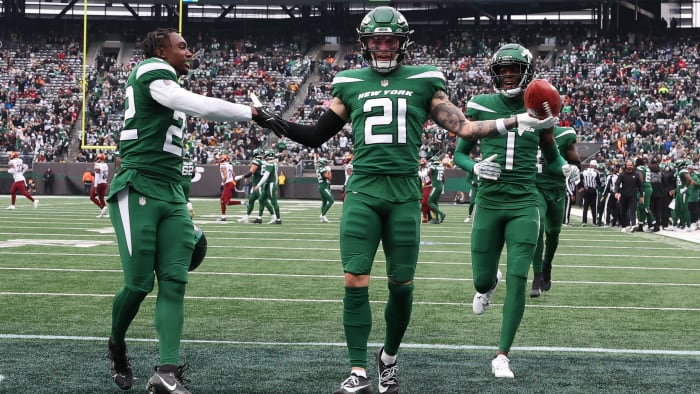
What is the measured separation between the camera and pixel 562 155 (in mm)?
8352

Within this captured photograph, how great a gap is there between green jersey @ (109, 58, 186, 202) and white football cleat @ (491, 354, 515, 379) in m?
1.91

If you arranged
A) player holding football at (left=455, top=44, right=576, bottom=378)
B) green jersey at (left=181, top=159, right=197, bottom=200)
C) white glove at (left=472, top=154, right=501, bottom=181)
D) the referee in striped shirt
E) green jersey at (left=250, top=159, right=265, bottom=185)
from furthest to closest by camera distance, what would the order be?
the referee in striped shirt, green jersey at (left=250, top=159, right=265, bottom=185), green jersey at (left=181, top=159, right=197, bottom=200), player holding football at (left=455, top=44, right=576, bottom=378), white glove at (left=472, top=154, right=501, bottom=181)

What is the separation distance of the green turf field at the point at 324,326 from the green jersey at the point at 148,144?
102 cm

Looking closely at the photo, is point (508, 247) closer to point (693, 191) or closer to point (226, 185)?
point (226, 185)

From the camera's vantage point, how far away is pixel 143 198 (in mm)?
4859

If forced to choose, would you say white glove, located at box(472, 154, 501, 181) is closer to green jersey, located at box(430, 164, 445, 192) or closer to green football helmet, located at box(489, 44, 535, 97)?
green football helmet, located at box(489, 44, 535, 97)

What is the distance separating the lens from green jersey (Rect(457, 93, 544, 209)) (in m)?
6.05

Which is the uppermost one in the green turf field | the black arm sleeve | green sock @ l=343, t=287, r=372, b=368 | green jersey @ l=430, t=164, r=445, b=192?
the black arm sleeve

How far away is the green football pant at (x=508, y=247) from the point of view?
5.67 m

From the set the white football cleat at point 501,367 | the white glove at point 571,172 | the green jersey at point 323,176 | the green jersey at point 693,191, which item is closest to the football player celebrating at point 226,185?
the green jersey at point 323,176

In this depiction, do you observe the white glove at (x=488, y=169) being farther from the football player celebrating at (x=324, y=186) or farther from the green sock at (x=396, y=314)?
the football player celebrating at (x=324, y=186)

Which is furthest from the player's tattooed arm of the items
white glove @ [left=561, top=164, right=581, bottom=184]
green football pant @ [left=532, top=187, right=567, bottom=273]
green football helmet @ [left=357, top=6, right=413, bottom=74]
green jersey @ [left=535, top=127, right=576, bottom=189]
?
green football pant @ [left=532, top=187, right=567, bottom=273]

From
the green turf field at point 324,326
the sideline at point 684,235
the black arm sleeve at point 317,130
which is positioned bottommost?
the sideline at point 684,235

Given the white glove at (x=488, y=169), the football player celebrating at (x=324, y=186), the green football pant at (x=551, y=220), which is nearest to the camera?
the white glove at (x=488, y=169)
